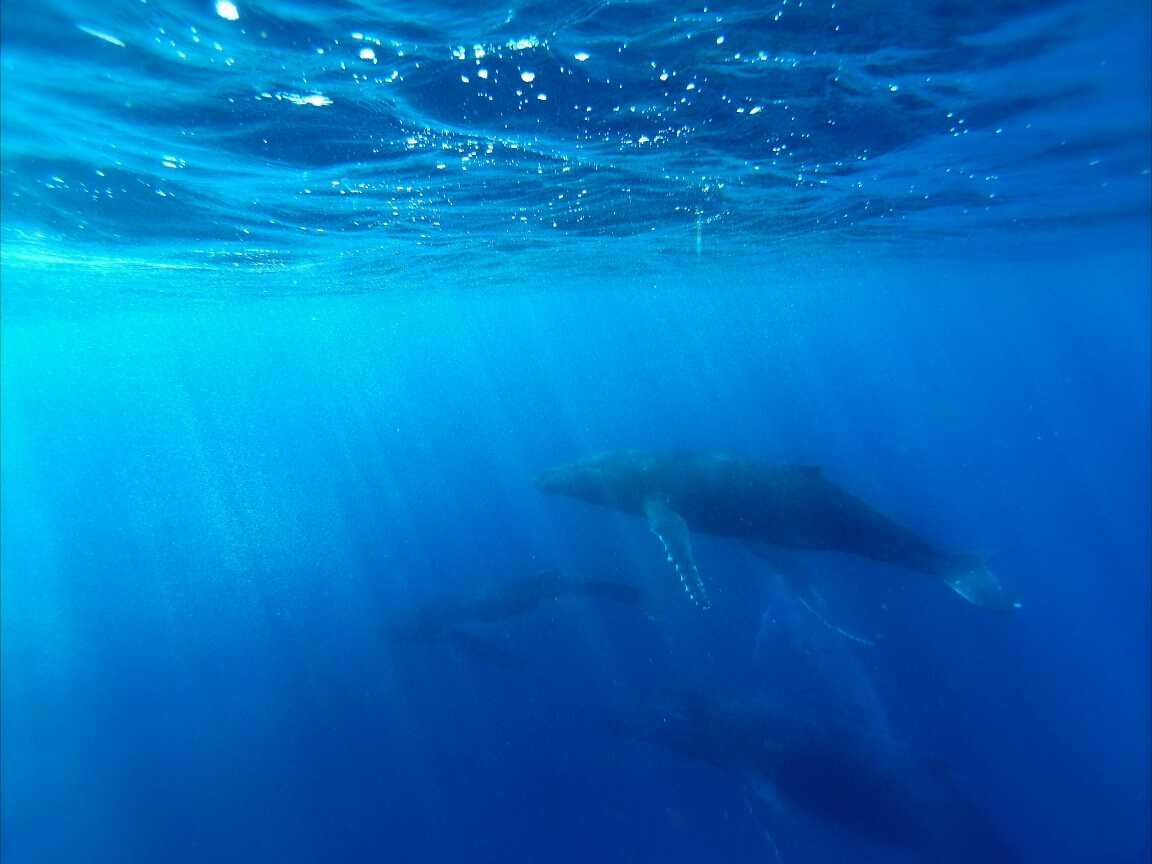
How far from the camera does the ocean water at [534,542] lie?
825 cm

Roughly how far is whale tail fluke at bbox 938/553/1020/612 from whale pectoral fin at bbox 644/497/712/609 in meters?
5.09

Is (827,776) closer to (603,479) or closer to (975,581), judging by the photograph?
(975,581)

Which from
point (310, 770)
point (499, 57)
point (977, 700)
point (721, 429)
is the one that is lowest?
point (977, 700)

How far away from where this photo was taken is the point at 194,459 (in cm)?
4422

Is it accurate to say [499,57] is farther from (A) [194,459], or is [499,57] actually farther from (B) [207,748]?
(A) [194,459]

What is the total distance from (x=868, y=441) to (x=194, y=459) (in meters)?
45.2

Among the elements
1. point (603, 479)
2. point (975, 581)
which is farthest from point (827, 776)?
point (603, 479)

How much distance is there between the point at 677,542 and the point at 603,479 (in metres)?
3.96

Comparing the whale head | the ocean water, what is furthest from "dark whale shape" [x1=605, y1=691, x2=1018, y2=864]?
the whale head

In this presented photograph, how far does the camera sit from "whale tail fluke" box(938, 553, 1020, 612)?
12172mm

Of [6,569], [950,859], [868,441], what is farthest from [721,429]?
[6,569]

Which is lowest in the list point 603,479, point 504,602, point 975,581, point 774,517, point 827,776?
point 827,776

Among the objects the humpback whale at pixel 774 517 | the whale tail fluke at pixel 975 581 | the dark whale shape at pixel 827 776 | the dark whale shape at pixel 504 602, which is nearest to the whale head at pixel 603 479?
the humpback whale at pixel 774 517

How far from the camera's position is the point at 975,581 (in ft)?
40.9
